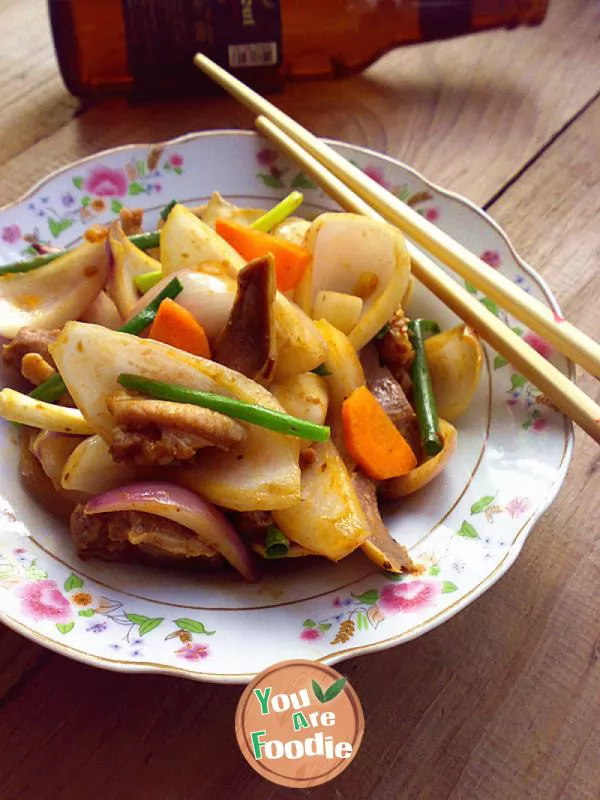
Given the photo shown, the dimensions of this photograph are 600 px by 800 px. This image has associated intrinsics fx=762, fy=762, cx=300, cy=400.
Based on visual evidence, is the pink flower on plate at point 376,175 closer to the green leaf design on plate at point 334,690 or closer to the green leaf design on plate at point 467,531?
the green leaf design on plate at point 467,531

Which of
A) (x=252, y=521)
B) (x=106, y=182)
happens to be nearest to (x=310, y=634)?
(x=252, y=521)

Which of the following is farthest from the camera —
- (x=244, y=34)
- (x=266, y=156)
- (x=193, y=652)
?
(x=244, y=34)

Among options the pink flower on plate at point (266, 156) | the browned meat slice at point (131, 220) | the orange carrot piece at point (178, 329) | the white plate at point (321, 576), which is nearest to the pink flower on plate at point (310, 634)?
the white plate at point (321, 576)

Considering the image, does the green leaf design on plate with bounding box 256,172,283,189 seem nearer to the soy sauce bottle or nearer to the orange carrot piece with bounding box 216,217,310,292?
the orange carrot piece with bounding box 216,217,310,292

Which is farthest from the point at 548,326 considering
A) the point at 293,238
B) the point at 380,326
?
the point at 293,238

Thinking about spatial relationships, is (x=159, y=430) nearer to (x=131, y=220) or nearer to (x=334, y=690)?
(x=334, y=690)

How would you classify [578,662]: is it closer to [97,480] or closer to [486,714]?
[486,714]
